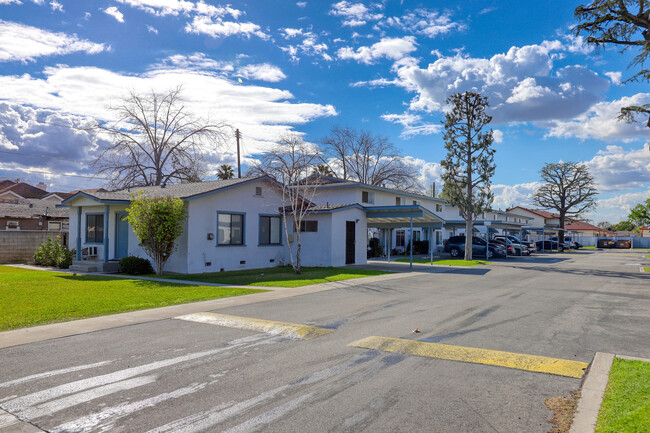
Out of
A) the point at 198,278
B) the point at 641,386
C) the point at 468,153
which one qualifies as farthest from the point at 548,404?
the point at 468,153

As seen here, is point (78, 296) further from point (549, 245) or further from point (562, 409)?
point (549, 245)

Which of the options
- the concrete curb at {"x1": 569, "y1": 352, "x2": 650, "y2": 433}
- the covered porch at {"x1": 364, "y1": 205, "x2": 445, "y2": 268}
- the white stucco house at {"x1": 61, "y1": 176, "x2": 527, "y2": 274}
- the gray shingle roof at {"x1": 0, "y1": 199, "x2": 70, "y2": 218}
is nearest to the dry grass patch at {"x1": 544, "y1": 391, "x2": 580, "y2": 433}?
the concrete curb at {"x1": 569, "y1": 352, "x2": 650, "y2": 433}

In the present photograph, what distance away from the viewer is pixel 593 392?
16.3 feet

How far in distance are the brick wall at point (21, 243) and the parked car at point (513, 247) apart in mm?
31383

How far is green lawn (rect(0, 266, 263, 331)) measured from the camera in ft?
30.8

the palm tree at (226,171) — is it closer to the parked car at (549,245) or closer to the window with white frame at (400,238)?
the window with white frame at (400,238)

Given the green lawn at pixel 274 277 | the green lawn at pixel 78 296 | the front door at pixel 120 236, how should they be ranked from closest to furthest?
the green lawn at pixel 78 296
the green lawn at pixel 274 277
the front door at pixel 120 236

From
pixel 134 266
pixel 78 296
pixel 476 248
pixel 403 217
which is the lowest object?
pixel 78 296

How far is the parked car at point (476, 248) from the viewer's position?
110 ft

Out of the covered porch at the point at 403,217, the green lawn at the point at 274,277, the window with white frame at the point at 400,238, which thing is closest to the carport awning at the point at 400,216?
the covered porch at the point at 403,217

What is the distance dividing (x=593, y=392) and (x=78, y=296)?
38.9ft

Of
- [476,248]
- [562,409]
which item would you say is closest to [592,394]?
[562,409]

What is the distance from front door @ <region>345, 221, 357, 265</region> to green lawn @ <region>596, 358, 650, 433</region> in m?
17.8

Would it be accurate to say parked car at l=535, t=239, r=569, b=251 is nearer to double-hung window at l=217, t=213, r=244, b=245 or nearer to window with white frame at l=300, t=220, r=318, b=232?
window with white frame at l=300, t=220, r=318, b=232
